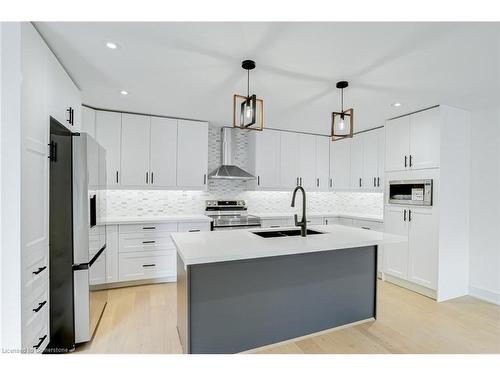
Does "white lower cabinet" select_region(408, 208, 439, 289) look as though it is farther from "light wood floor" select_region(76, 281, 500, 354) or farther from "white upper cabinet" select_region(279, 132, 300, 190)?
"white upper cabinet" select_region(279, 132, 300, 190)

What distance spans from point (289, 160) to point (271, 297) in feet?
10.4

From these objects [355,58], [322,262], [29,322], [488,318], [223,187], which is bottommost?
[488,318]

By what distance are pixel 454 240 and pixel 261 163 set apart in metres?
3.02

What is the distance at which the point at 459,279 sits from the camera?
3.47 meters

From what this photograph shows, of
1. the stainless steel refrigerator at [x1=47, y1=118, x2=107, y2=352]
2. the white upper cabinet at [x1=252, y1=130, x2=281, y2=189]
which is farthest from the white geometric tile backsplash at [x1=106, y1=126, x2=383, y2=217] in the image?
the stainless steel refrigerator at [x1=47, y1=118, x2=107, y2=352]

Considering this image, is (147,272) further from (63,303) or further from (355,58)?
(355,58)

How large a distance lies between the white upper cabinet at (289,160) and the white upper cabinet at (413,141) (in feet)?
5.15

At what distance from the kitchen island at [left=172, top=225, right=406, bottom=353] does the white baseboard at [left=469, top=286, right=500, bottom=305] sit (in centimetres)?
190

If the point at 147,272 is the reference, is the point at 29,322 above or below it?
above

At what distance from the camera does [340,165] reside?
17.2 feet

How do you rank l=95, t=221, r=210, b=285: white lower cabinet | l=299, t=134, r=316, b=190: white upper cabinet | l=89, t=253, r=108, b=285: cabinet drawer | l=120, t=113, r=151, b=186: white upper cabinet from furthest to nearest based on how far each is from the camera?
l=299, t=134, r=316, b=190: white upper cabinet → l=120, t=113, r=151, b=186: white upper cabinet → l=95, t=221, r=210, b=285: white lower cabinet → l=89, t=253, r=108, b=285: cabinet drawer

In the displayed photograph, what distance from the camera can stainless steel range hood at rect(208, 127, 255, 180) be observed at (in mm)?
4324

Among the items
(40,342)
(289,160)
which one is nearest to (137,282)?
(40,342)
